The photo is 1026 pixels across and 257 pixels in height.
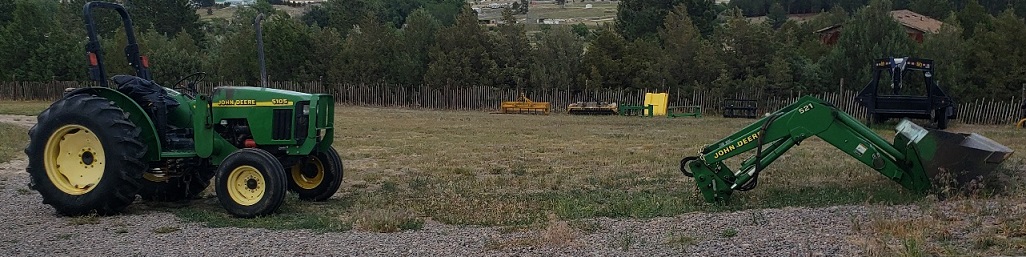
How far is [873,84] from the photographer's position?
26016mm

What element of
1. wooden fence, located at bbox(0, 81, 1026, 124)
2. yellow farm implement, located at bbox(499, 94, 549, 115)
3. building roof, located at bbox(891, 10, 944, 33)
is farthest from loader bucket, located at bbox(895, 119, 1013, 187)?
building roof, located at bbox(891, 10, 944, 33)

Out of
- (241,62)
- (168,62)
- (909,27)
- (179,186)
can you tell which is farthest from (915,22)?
(179,186)

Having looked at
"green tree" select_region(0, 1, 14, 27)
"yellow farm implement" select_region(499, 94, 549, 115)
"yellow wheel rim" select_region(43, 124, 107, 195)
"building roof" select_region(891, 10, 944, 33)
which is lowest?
"yellow farm implement" select_region(499, 94, 549, 115)

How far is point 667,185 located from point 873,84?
50.5 feet

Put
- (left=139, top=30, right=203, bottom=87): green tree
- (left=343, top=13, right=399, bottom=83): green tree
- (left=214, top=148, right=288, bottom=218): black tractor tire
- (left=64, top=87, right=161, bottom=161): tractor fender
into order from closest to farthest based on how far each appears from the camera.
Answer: (left=214, top=148, right=288, bottom=218): black tractor tire < (left=64, top=87, right=161, bottom=161): tractor fender < (left=343, top=13, right=399, bottom=83): green tree < (left=139, top=30, right=203, bottom=87): green tree

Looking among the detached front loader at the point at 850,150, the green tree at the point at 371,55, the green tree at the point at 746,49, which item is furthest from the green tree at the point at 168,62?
the detached front loader at the point at 850,150

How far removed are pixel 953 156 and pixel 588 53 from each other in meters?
33.2

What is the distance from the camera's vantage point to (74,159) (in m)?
10.6

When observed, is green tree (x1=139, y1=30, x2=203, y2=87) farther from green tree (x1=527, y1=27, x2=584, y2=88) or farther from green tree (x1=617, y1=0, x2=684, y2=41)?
green tree (x1=617, y1=0, x2=684, y2=41)

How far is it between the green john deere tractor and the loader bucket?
22.1 feet

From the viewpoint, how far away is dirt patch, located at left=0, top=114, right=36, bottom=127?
89.0 ft

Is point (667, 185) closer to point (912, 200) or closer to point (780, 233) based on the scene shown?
point (912, 200)

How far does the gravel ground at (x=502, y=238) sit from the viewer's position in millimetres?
7668

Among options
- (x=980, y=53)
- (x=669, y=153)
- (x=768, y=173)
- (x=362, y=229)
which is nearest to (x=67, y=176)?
(x=362, y=229)
